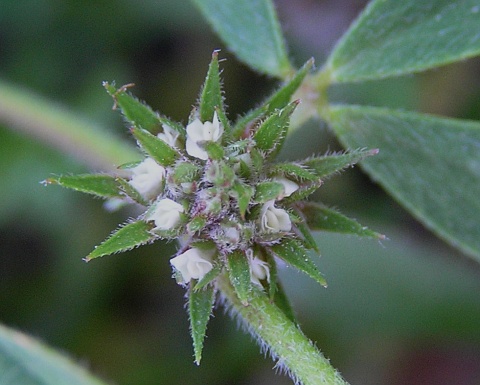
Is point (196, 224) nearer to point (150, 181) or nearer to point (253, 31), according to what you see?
point (150, 181)

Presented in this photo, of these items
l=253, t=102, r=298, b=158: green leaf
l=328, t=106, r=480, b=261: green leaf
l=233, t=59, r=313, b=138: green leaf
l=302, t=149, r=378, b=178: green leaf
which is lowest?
l=328, t=106, r=480, b=261: green leaf

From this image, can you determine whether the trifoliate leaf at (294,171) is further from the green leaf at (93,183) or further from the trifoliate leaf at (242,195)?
the green leaf at (93,183)

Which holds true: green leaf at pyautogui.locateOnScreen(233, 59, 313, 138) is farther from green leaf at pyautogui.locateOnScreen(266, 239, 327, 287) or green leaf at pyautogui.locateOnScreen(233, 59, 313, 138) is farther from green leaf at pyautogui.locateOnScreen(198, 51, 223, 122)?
green leaf at pyautogui.locateOnScreen(266, 239, 327, 287)

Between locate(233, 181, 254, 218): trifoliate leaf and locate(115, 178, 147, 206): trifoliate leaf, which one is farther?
locate(115, 178, 147, 206): trifoliate leaf

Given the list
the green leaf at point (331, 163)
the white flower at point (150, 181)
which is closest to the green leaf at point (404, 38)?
the green leaf at point (331, 163)

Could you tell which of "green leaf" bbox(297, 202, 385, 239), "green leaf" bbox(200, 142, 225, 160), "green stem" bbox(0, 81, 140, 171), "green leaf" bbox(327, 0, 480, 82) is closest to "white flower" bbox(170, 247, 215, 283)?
"green leaf" bbox(200, 142, 225, 160)

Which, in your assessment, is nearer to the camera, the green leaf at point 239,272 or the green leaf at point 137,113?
the green leaf at point 239,272

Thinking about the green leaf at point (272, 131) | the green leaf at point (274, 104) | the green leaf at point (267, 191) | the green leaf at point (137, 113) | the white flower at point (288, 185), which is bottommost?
the white flower at point (288, 185)
